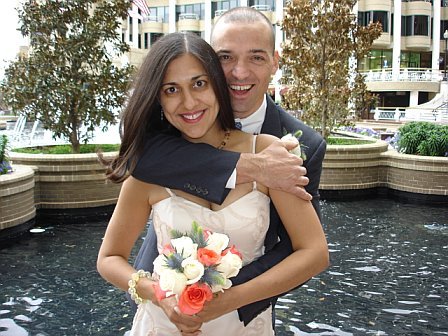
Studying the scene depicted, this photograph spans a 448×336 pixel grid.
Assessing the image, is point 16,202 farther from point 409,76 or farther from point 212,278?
point 409,76

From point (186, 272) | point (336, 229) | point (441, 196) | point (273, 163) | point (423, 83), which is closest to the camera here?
point (186, 272)

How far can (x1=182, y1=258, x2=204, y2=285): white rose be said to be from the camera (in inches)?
71.3

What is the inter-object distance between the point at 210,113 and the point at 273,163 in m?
0.33

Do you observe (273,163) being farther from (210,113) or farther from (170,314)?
(170,314)

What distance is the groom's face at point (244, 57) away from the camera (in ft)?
8.32

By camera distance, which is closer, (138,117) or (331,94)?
(138,117)

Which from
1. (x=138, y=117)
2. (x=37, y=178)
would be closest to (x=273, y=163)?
(x=138, y=117)

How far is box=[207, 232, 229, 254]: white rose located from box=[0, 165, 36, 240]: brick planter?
7110 millimetres

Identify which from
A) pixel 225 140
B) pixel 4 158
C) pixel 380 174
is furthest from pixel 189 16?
pixel 225 140

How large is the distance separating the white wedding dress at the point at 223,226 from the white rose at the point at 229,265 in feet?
0.98

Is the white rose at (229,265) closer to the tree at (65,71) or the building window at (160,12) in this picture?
the tree at (65,71)

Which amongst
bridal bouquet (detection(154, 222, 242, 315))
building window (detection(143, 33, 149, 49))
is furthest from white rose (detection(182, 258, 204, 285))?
building window (detection(143, 33, 149, 49))

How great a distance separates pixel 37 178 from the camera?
982 cm

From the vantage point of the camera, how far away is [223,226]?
2.20 meters
